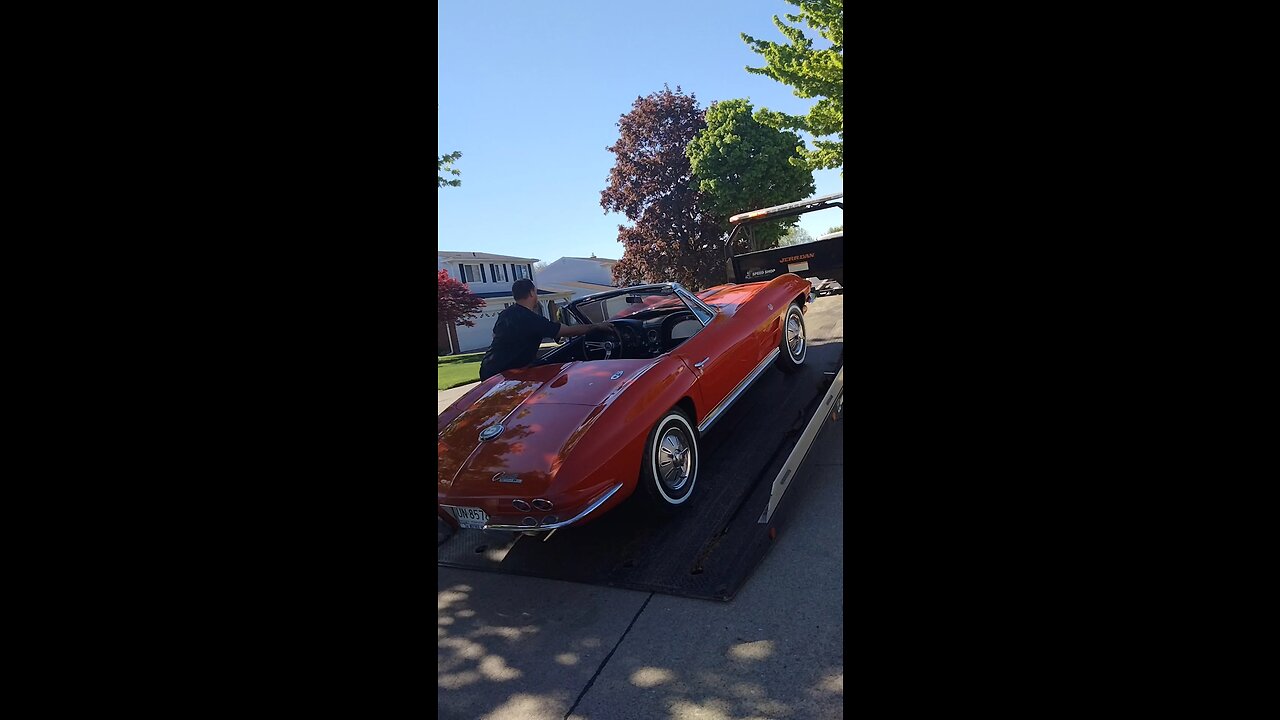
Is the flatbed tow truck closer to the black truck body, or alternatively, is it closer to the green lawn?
the black truck body

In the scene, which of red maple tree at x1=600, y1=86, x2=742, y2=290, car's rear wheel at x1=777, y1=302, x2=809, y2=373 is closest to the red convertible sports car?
car's rear wheel at x1=777, y1=302, x2=809, y2=373

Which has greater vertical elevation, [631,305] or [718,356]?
[631,305]

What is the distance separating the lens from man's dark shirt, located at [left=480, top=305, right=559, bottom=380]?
14.8ft

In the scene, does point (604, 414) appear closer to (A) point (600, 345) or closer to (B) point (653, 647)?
(B) point (653, 647)

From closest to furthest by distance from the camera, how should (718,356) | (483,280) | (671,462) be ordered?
(671,462)
(718,356)
(483,280)

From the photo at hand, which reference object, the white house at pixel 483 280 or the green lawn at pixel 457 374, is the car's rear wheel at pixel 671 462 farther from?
A: the white house at pixel 483 280

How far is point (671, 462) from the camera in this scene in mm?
3779

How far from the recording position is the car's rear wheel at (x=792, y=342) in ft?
17.6

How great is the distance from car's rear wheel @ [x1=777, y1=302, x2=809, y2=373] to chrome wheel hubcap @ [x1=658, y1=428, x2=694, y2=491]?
1.79 meters

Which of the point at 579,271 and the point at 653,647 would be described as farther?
the point at 579,271

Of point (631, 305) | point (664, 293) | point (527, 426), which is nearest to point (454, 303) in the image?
point (631, 305)

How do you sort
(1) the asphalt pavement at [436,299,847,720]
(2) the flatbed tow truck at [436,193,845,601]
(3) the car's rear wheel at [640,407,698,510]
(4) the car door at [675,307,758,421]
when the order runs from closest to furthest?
(1) the asphalt pavement at [436,299,847,720]
(2) the flatbed tow truck at [436,193,845,601]
(3) the car's rear wheel at [640,407,698,510]
(4) the car door at [675,307,758,421]

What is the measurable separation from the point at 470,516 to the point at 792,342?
11.2ft
